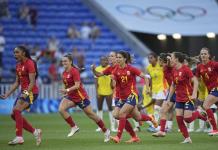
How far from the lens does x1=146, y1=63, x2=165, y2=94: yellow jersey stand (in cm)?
2353

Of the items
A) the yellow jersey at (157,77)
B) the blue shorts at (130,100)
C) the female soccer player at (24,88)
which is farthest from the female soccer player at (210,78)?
the female soccer player at (24,88)

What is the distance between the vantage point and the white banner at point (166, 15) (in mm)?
39125

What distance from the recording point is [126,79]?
17.8 m

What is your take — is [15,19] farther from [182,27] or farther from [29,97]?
[29,97]

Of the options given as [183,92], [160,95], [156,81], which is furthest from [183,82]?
[156,81]

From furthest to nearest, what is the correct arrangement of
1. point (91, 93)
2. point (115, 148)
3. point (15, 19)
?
1. point (15, 19)
2. point (91, 93)
3. point (115, 148)

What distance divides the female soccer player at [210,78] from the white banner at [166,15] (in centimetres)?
1887

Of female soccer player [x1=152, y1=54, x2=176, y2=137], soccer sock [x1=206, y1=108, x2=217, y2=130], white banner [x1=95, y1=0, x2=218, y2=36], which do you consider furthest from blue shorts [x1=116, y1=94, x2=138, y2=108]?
white banner [x1=95, y1=0, x2=218, y2=36]

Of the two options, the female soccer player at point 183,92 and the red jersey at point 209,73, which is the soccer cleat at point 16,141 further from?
the red jersey at point 209,73

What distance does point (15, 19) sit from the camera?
42.1m

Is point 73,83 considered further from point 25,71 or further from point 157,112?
point 157,112

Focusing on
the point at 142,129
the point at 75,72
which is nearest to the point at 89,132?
the point at 142,129

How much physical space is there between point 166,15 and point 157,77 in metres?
17.4

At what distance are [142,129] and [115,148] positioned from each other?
23.1 ft
